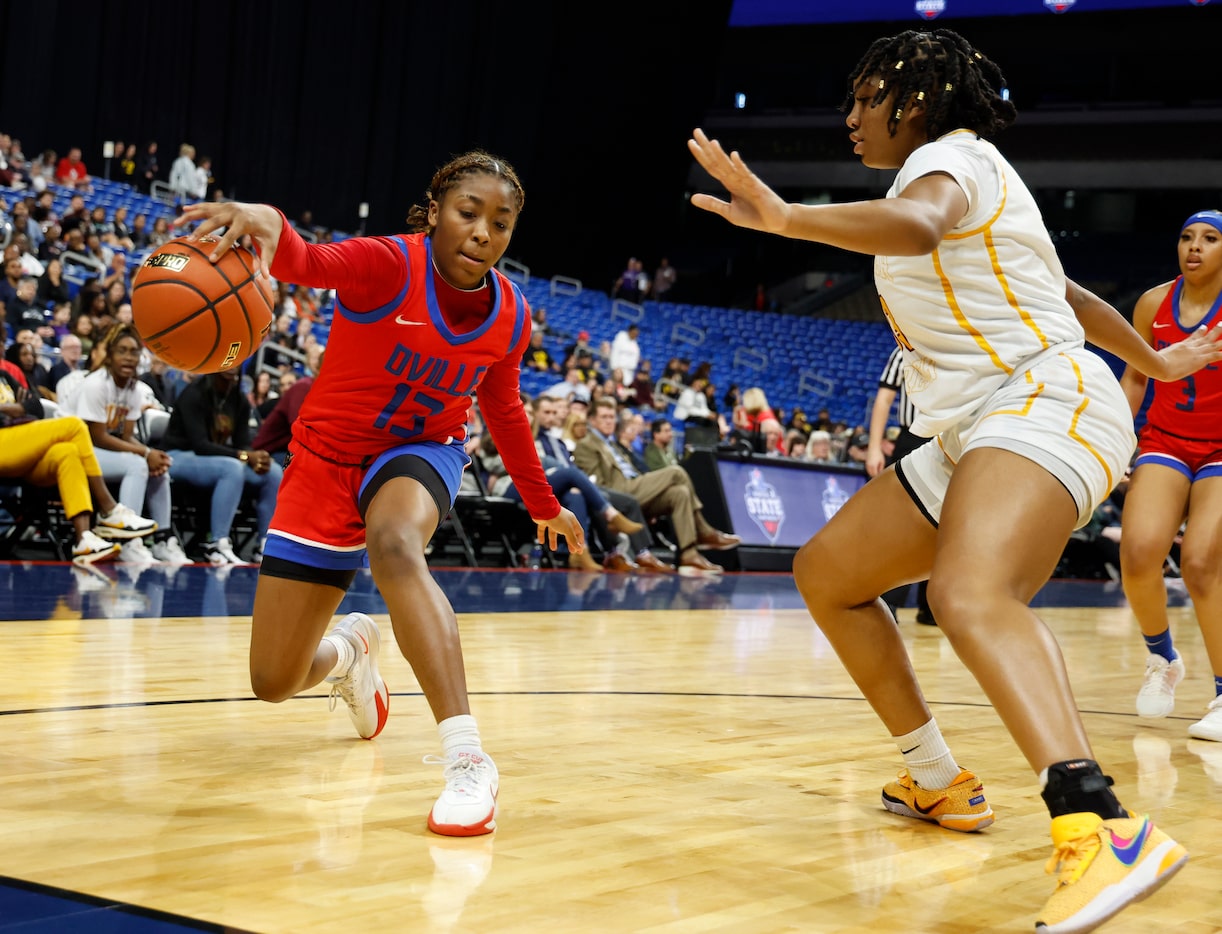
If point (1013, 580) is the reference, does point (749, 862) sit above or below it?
below

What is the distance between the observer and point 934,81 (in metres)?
2.56

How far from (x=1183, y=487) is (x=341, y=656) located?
116 inches

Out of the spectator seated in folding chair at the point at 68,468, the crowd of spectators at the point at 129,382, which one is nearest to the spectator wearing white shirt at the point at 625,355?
the crowd of spectators at the point at 129,382

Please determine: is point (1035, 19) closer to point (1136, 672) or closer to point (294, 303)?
point (294, 303)

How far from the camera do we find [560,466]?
9.59 m

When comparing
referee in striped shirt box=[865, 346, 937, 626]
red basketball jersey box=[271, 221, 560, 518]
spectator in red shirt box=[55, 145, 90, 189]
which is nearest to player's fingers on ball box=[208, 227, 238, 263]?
red basketball jersey box=[271, 221, 560, 518]

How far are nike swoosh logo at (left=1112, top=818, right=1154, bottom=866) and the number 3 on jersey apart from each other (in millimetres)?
1832

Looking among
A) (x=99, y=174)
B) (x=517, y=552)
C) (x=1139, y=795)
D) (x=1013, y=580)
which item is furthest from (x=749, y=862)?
(x=99, y=174)

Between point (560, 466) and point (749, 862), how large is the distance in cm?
725

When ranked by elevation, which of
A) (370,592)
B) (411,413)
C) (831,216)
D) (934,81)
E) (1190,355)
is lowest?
(370,592)

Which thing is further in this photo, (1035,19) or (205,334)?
(1035,19)

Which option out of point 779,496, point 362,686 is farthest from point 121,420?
point 779,496

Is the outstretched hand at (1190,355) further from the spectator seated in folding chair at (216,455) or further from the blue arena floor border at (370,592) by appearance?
the spectator seated in folding chair at (216,455)

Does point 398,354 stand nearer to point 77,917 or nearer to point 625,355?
point 77,917
